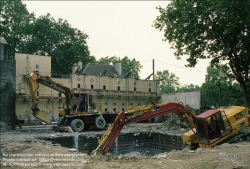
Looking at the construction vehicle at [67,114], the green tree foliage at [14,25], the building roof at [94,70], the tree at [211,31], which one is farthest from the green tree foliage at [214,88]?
the construction vehicle at [67,114]

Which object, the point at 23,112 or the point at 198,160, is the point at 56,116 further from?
the point at 198,160

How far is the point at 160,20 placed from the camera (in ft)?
96.9

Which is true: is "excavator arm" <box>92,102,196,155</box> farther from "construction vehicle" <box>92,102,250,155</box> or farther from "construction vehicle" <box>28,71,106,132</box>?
"construction vehicle" <box>28,71,106,132</box>


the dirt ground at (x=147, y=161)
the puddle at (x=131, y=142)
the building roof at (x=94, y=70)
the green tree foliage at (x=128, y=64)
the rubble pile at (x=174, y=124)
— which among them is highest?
the green tree foliage at (x=128, y=64)

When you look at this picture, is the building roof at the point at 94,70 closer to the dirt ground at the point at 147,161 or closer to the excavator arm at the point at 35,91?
the excavator arm at the point at 35,91

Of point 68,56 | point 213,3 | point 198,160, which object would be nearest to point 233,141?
point 198,160

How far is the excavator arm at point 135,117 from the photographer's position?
40.3 ft

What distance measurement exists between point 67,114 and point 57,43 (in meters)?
30.5

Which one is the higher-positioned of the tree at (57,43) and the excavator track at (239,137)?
the tree at (57,43)

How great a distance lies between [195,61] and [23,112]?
918 inches

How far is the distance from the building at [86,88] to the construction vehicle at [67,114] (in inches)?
366

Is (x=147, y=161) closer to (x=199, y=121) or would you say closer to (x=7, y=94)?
(x=199, y=121)

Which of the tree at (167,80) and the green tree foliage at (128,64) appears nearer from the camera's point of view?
the green tree foliage at (128,64)

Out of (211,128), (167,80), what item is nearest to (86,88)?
(211,128)
